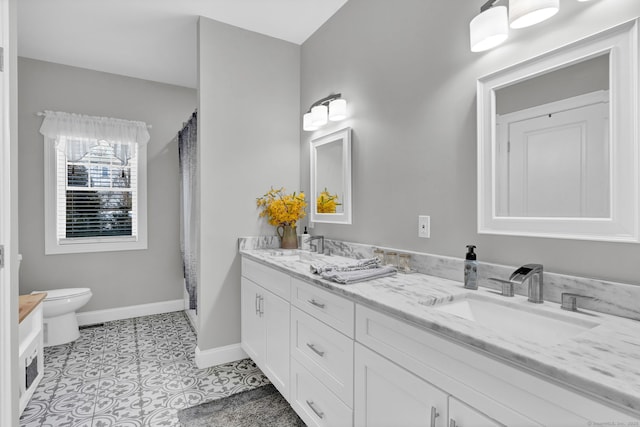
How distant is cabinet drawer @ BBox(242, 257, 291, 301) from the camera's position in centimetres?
189

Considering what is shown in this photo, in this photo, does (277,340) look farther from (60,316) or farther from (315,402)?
(60,316)

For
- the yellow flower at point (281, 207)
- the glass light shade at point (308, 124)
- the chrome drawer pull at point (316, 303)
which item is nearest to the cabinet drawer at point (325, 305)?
the chrome drawer pull at point (316, 303)

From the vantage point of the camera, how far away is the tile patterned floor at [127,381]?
1941 mm

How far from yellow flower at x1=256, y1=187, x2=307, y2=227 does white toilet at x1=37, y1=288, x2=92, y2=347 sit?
1937mm

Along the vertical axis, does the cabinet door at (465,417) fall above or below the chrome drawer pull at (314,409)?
above

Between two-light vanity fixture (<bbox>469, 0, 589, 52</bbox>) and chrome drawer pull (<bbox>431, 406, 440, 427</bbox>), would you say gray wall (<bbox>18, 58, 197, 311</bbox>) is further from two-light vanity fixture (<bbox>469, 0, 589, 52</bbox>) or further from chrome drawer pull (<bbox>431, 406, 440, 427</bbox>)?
chrome drawer pull (<bbox>431, 406, 440, 427</bbox>)

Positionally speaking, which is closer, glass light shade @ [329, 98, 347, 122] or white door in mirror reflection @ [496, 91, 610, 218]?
white door in mirror reflection @ [496, 91, 610, 218]

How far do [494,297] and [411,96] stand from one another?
1.13 metres

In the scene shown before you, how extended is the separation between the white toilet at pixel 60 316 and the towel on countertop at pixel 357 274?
2722mm

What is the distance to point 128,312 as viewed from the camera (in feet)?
11.9

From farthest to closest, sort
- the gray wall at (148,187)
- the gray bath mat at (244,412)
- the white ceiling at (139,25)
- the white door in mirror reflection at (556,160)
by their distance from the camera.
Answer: the gray wall at (148,187) → the white ceiling at (139,25) → the gray bath mat at (244,412) → the white door in mirror reflection at (556,160)

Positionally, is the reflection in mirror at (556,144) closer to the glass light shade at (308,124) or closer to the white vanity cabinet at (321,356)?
the white vanity cabinet at (321,356)

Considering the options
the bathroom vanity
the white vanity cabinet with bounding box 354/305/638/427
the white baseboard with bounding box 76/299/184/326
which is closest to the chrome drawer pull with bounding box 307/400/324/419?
the white vanity cabinet with bounding box 354/305/638/427

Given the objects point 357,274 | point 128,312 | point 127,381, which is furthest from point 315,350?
point 128,312
